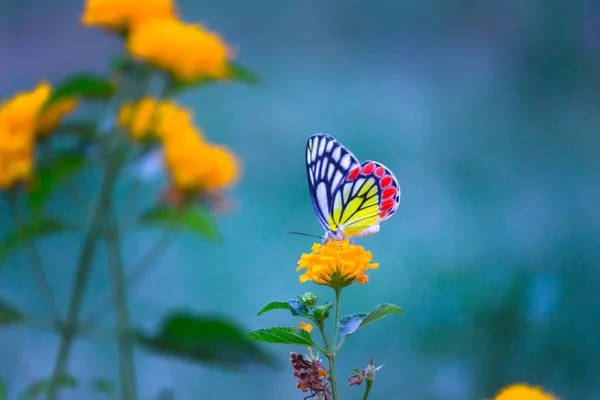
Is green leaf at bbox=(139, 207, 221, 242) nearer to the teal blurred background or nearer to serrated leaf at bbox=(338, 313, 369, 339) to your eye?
the teal blurred background

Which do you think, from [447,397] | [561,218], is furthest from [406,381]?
[561,218]

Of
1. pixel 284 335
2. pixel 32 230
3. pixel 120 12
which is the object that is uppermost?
pixel 120 12

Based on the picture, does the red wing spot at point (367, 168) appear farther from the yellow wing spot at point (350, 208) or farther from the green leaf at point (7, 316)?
the green leaf at point (7, 316)

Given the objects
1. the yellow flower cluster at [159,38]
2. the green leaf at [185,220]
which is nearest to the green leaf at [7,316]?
the green leaf at [185,220]

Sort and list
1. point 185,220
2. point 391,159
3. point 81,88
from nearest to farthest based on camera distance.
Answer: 1. point 81,88
2. point 185,220
3. point 391,159

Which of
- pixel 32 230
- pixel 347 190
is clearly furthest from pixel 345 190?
pixel 32 230

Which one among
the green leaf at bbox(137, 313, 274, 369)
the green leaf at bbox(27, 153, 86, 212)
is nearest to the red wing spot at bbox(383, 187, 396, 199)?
the green leaf at bbox(137, 313, 274, 369)

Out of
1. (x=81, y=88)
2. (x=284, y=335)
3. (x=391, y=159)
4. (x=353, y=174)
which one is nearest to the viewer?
(x=284, y=335)

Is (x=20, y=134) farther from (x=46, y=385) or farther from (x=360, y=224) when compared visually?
(x=360, y=224)
